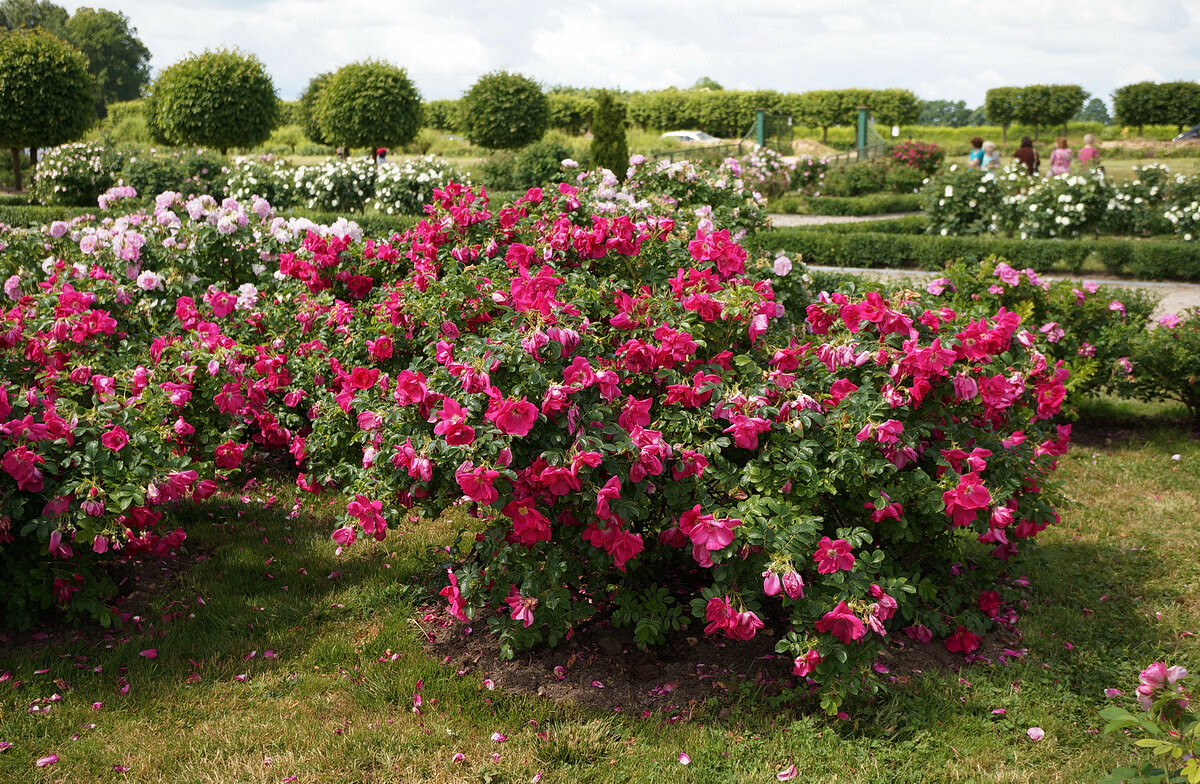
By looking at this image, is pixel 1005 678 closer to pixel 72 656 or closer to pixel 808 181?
pixel 72 656

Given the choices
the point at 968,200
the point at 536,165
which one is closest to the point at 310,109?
the point at 536,165

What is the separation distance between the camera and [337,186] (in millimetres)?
13461

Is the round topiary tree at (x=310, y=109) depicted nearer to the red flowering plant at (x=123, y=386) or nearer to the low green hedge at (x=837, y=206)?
the low green hedge at (x=837, y=206)

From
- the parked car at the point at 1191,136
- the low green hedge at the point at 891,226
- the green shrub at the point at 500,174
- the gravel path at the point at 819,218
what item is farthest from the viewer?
the parked car at the point at 1191,136

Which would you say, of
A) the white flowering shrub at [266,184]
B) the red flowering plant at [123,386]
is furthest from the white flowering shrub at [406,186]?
the red flowering plant at [123,386]

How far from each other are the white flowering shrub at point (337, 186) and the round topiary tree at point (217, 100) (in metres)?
8.03

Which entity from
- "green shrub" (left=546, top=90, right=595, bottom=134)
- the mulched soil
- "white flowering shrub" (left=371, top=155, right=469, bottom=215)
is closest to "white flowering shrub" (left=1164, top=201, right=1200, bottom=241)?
"white flowering shrub" (left=371, top=155, right=469, bottom=215)

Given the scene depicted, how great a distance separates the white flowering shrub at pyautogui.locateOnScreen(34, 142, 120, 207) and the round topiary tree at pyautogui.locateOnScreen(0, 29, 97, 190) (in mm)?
3951

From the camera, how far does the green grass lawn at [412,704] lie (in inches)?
95.0

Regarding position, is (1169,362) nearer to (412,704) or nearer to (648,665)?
(648,665)

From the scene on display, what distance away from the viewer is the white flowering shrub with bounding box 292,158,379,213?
13.4 metres

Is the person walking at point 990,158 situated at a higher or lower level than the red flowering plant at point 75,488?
higher

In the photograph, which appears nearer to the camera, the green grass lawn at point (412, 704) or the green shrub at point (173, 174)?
the green grass lawn at point (412, 704)

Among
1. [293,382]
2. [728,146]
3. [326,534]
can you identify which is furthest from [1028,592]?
[728,146]
